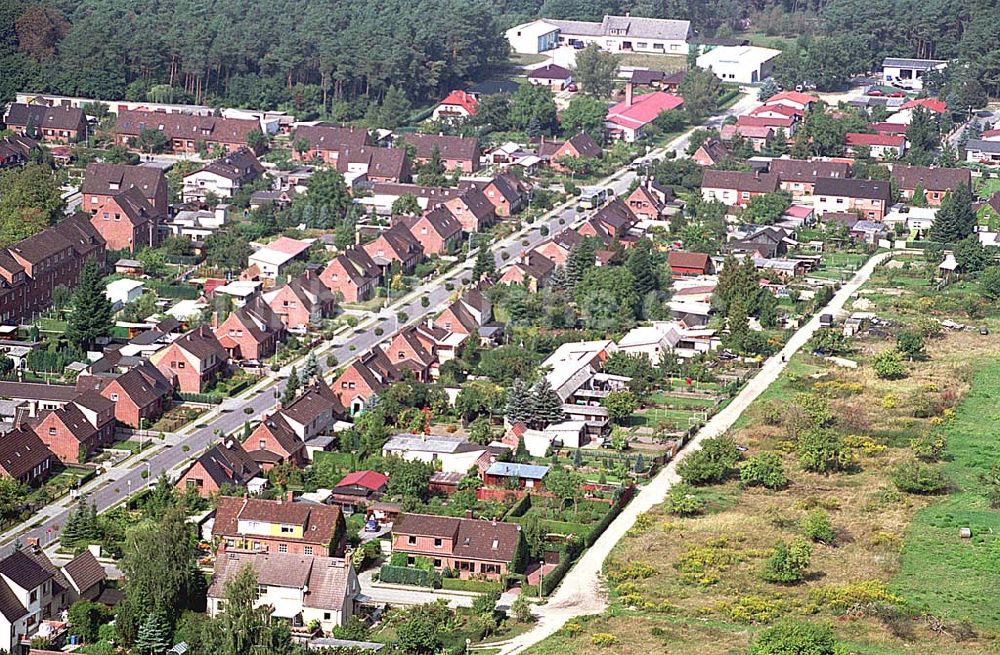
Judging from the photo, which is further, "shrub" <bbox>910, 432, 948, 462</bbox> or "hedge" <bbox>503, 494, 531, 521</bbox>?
"shrub" <bbox>910, 432, 948, 462</bbox>

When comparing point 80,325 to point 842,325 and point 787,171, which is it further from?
point 787,171

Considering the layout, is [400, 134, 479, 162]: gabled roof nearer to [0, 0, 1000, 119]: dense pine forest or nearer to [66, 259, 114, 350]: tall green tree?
[0, 0, 1000, 119]: dense pine forest

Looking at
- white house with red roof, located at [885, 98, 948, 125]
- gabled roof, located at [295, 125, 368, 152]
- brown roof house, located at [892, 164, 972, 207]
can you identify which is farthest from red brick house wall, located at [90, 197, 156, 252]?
white house with red roof, located at [885, 98, 948, 125]

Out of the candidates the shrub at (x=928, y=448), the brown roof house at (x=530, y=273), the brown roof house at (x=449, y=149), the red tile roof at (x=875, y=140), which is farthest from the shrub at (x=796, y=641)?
the red tile roof at (x=875, y=140)

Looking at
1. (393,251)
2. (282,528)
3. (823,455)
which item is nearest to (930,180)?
(393,251)

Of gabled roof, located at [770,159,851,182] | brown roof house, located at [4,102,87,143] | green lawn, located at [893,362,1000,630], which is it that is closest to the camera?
green lawn, located at [893,362,1000,630]

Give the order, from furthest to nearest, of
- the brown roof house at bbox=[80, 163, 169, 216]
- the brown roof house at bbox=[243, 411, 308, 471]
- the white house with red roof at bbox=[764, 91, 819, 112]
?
the white house with red roof at bbox=[764, 91, 819, 112], the brown roof house at bbox=[80, 163, 169, 216], the brown roof house at bbox=[243, 411, 308, 471]

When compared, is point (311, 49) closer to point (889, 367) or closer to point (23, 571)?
point (889, 367)

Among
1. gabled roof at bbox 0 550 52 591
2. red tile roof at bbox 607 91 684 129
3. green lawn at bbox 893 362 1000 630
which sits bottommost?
green lawn at bbox 893 362 1000 630
